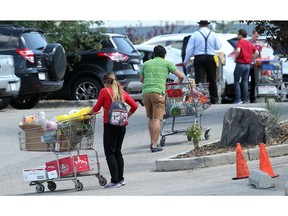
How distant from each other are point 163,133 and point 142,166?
2730mm

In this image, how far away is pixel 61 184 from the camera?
13.7m

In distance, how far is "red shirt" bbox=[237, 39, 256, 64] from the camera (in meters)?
23.3

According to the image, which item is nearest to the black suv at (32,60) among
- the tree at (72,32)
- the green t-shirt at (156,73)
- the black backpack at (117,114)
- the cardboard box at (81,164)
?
the tree at (72,32)

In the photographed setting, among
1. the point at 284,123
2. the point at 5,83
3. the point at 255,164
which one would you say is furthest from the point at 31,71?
the point at 255,164

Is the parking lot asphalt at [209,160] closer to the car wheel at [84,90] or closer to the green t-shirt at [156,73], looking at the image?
the green t-shirt at [156,73]

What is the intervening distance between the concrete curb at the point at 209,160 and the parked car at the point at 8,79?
762 cm

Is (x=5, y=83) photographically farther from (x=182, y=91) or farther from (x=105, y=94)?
(x=105, y=94)

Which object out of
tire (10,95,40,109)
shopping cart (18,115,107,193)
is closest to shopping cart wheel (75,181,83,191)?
shopping cart (18,115,107,193)

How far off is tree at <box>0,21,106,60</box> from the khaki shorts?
31.2 feet

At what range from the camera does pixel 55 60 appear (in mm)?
22750

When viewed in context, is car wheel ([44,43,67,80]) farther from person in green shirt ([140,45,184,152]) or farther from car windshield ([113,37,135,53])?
person in green shirt ([140,45,184,152])

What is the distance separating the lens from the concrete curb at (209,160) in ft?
45.2

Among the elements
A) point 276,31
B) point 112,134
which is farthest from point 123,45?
point 112,134
